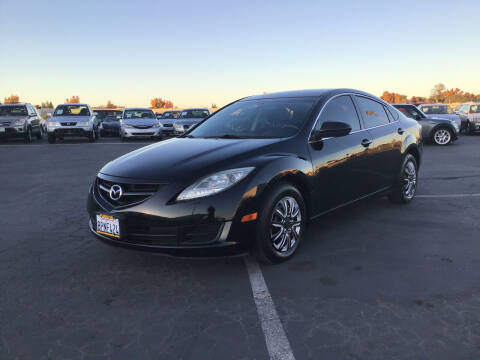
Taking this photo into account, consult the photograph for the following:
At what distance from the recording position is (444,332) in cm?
251

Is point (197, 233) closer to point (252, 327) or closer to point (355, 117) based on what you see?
point (252, 327)

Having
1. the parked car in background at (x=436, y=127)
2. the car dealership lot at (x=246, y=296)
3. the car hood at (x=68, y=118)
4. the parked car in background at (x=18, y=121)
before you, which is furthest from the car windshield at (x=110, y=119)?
the car dealership lot at (x=246, y=296)

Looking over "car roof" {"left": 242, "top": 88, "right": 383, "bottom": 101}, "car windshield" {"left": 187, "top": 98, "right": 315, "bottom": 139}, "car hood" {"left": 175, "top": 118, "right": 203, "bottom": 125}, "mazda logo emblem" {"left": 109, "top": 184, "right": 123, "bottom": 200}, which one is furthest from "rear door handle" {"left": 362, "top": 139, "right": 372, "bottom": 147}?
"car hood" {"left": 175, "top": 118, "right": 203, "bottom": 125}

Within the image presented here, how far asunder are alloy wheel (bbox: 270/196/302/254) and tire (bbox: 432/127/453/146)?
13.6 meters

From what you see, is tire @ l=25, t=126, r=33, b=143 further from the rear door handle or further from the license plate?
the rear door handle

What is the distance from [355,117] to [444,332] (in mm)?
2788

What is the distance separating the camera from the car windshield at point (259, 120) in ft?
13.6

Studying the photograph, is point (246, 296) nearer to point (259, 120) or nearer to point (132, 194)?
point (132, 194)

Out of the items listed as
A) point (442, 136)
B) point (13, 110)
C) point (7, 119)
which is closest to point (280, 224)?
point (442, 136)

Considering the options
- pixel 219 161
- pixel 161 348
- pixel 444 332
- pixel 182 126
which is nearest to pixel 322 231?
pixel 219 161

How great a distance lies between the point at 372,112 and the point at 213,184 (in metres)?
2.77

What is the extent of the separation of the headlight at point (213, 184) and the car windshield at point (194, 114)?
17.4 metres

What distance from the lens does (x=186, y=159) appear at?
3570mm

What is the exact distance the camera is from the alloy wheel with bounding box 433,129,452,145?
15.4 metres
